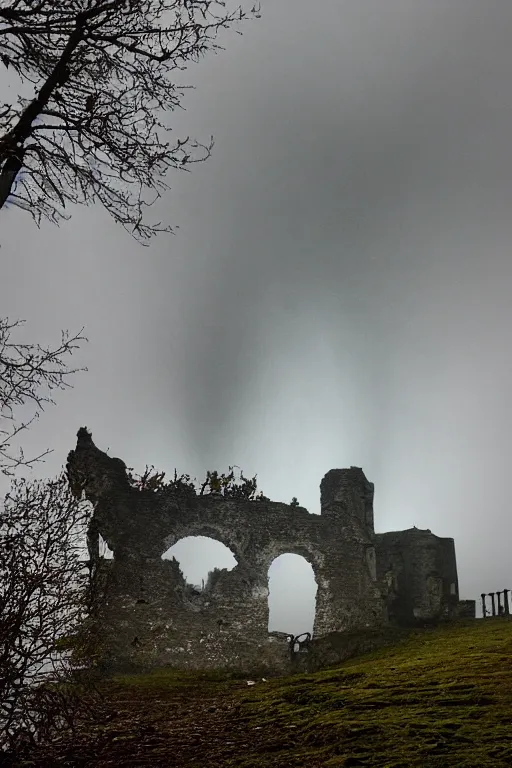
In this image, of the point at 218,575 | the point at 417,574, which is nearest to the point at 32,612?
the point at 218,575

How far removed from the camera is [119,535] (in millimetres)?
18375

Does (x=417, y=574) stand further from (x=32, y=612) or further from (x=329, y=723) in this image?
(x=32, y=612)

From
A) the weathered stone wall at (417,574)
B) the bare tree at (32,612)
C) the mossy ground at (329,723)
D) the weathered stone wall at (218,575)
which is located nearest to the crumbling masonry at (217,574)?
the weathered stone wall at (218,575)

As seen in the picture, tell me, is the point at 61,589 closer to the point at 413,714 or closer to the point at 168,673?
the point at 413,714

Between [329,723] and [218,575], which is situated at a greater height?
[218,575]

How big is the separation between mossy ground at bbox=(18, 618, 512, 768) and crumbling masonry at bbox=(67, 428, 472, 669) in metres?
4.21

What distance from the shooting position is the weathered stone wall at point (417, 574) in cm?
2631

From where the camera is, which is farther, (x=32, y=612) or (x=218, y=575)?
(x=218, y=575)

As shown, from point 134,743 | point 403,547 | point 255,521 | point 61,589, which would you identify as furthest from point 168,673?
point 403,547

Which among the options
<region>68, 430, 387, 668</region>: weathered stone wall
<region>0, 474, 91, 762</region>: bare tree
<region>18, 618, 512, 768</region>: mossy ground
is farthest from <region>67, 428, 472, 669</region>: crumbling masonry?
<region>0, 474, 91, 762</region>: bare tree

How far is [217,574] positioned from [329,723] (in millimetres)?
11705

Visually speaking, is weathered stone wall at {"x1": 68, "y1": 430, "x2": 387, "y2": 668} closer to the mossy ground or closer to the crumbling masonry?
the crumbling masonry

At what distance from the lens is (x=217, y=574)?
64.0 feet

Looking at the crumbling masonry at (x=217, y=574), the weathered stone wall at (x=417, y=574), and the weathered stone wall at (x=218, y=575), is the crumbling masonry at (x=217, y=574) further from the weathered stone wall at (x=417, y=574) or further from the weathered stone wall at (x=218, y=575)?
the weathered stone wall at (x=417, y=574)
